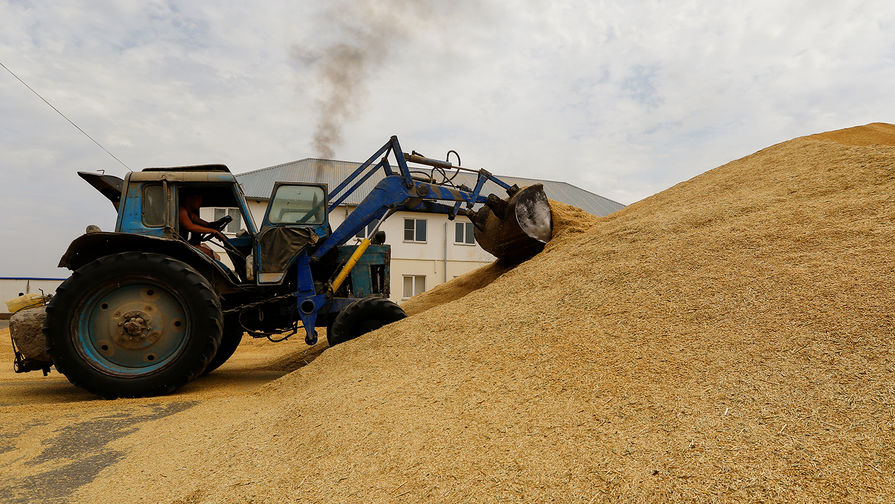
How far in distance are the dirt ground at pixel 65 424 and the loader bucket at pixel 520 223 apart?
362 cm

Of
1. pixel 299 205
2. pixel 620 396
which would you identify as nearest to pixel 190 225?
pixel 299 205

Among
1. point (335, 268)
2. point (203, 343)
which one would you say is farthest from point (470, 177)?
point (203, 343)

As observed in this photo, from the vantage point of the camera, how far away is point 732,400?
2.62 meters

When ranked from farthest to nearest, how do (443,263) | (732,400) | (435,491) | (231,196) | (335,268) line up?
(443,263) → (335,268) → (231,196) → (732,400) → (435,491)

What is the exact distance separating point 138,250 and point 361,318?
8.03 ft

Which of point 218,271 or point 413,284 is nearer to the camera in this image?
point 218,271

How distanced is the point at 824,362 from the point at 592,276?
2381mm

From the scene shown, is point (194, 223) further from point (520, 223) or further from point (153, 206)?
point (520, 223)


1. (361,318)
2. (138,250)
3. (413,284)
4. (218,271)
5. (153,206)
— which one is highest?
(153,206)

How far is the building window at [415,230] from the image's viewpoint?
858 inches

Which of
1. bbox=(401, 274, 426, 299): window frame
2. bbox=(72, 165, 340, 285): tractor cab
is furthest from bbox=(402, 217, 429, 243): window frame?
bbox=(72, 165, 340, 285): tractor cab

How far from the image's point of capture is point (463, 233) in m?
22.5

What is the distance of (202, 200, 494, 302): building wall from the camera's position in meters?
21.5

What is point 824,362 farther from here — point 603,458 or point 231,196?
point 231,196
